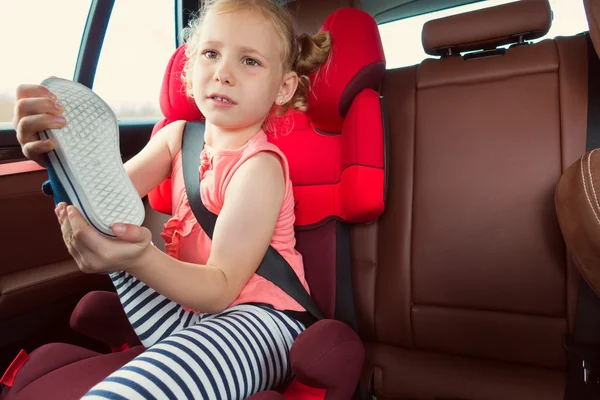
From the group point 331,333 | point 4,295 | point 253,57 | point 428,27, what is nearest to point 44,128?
point 253,57

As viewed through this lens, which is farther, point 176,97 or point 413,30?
point 413,30

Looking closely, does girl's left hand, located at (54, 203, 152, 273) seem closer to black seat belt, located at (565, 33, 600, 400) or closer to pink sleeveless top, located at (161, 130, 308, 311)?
pink sleeveless top, located at (161, 130, 308, 311)

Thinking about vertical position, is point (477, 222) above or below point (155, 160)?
below

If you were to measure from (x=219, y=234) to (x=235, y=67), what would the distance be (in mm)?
337

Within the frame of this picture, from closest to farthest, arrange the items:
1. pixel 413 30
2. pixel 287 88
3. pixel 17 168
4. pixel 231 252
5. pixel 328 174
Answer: pixel 231 252
pixel 287 88
pixel 328 174
pixel 17 168
pixel 413 30

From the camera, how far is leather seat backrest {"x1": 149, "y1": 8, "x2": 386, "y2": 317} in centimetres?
111

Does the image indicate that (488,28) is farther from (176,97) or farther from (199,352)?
(199,352)

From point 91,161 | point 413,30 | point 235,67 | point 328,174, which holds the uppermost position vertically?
point 413,30

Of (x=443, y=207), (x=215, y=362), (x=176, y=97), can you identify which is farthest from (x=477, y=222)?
(x=176, y=97)

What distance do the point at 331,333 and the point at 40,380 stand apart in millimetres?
532

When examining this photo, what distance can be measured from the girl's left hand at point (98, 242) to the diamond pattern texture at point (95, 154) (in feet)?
0.07

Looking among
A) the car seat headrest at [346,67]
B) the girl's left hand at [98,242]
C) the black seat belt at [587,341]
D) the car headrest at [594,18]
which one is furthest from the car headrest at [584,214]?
the girl's left hand at [98,242]

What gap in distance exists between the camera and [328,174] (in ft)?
4.01

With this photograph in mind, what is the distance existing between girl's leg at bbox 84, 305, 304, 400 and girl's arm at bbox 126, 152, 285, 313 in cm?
6
